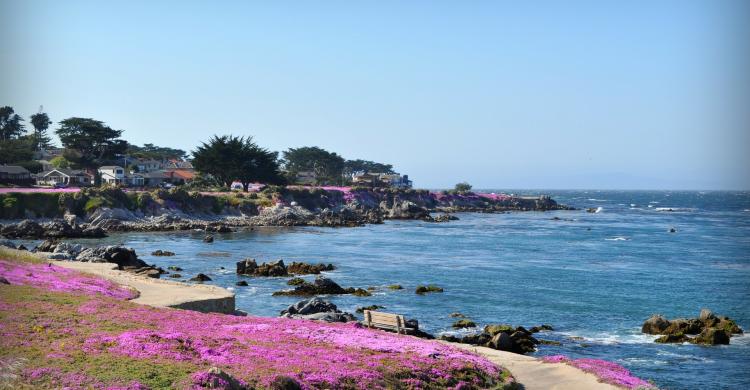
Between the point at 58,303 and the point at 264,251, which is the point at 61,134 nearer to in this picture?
the point at 264,251

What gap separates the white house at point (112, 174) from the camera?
122 meters

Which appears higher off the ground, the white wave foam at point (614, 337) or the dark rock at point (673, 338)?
the dark rock at point (673, 338)

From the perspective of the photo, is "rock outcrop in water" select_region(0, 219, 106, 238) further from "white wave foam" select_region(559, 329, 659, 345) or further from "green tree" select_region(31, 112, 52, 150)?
"green tree" select_region(31, 112, 52, 150)

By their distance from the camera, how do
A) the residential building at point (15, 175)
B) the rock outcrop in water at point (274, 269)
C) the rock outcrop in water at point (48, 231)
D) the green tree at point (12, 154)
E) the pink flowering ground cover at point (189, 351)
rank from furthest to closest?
1. the green tree at point (12, 154)
2. the residential building at point (15, 175)
3. the rock outcrop in water at point (48, 231)
4. the rock outcrop in water at point (274, 269)
5. the pink flowering ground cover at point (189, 351)

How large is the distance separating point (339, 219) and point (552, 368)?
86.4 meters

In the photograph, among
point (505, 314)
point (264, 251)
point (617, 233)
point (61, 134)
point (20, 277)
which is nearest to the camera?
point (20, 277)

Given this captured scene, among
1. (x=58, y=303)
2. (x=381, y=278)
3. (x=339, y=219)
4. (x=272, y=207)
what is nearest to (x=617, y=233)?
(x=339, y=219)

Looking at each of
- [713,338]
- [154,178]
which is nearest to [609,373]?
[713,338]

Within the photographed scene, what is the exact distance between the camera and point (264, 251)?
6456 cm

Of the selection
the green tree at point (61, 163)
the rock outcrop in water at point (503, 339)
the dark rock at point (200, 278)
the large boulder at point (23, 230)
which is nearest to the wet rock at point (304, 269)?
the dark rock at point (200, 278)

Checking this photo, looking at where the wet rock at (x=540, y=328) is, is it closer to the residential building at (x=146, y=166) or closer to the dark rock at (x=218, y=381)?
the dark rock at (x=218, y=381)

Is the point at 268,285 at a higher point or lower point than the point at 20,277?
lower

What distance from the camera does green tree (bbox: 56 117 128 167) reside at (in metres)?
125

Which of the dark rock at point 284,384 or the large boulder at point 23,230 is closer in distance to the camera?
the dark rock at point 284,384
